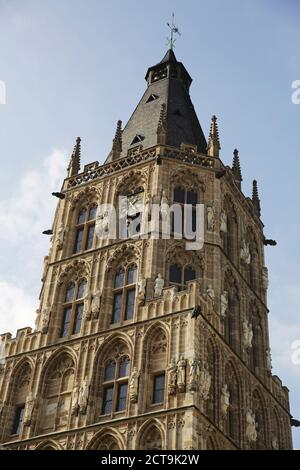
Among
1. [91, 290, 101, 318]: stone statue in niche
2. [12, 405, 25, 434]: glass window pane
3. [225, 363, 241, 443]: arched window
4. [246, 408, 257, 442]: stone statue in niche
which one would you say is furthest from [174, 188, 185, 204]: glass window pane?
[12, 405, 25, 434]: glass window pane

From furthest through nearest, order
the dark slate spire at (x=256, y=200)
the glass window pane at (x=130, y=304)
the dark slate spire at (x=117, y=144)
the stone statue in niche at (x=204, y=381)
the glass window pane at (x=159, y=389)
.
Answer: the dark slate spire at (x=256, y=200) → the dark slate spire at (x=117, y=144) → the glass window pane at (x=130, y=304) → the glass window pane at (x=159, y=389) → the stone statue in niche at (x=204, y=381)

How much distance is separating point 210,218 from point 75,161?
9.31 m

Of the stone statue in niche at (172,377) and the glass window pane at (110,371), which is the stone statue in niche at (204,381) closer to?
the stone statue in niche at (172,377)

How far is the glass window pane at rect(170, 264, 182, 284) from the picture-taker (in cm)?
3671

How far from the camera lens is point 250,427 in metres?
34.6

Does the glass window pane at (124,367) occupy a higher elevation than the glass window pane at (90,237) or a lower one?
lower

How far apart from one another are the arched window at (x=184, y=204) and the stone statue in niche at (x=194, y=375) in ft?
27.3

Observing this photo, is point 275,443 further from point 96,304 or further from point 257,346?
point 96,304

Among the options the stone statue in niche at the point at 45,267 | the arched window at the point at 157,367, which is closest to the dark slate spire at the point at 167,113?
the stone statue in niche at the point at 45,267

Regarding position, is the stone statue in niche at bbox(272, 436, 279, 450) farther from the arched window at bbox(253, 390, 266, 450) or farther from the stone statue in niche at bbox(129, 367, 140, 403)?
the stone statue in niche at bbox(129, 367, 140, 403)

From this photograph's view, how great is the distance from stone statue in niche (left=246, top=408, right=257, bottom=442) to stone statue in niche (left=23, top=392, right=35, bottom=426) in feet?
28.7

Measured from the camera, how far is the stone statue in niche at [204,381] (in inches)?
1239

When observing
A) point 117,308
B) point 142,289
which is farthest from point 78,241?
point 142,289

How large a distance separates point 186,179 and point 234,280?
5.51 m
